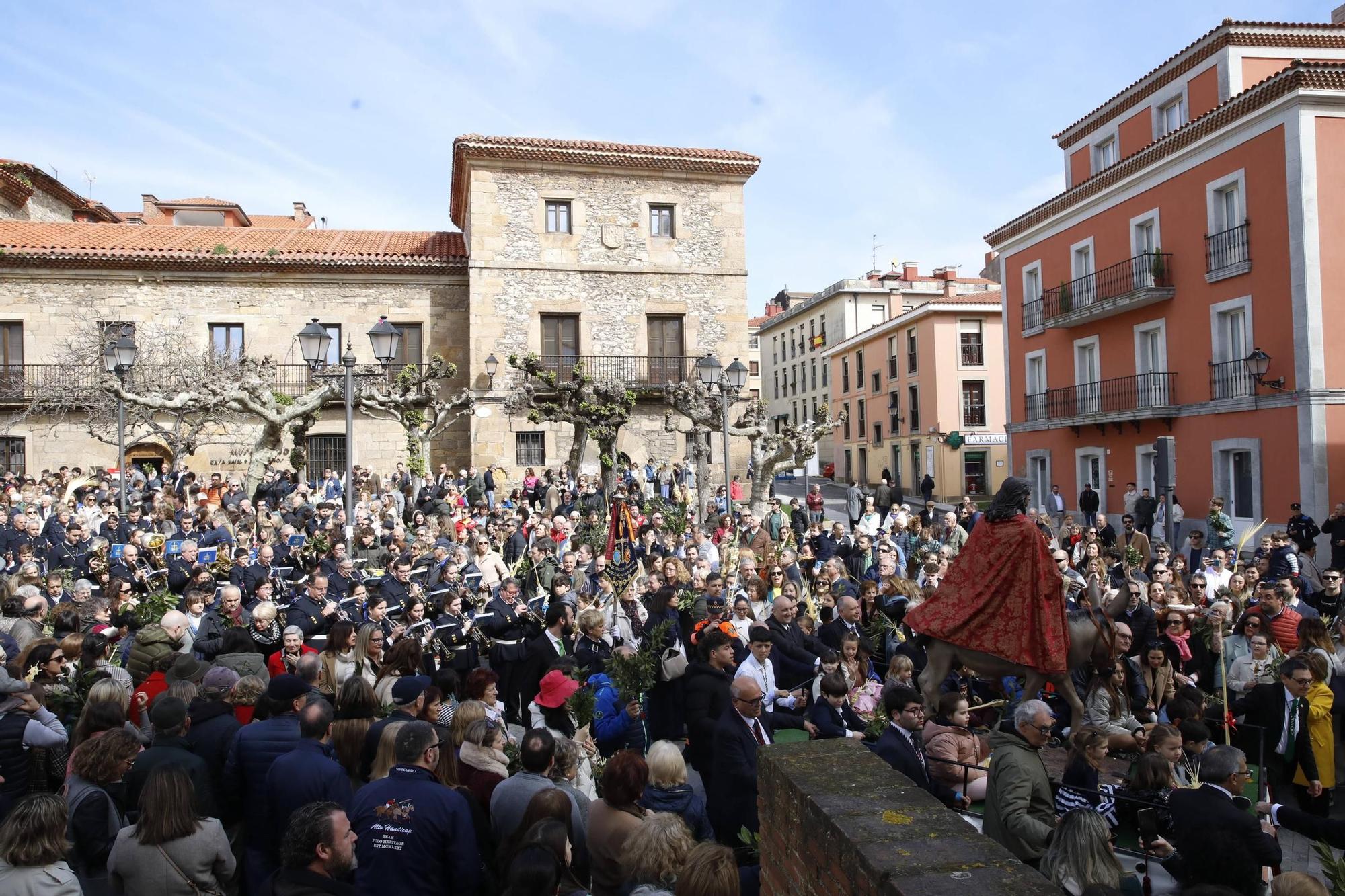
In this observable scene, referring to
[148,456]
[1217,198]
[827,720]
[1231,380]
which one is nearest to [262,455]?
[148,456]

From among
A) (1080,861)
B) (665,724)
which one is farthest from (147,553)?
(1080,861)

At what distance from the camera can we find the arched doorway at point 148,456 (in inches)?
1055

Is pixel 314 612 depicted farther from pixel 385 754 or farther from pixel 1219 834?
pixel 1219 834

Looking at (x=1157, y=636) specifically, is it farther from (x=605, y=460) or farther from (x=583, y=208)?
(x=583, y=208)

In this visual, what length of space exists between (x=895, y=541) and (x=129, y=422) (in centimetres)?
2155

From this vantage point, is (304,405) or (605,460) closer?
(304,405)

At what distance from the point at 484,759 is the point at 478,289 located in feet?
78.7

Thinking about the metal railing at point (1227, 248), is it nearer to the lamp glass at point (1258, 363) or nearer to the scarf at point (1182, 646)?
the lamp glass at point (1258, 363)

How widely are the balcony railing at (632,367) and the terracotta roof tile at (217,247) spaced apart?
4.35 metres

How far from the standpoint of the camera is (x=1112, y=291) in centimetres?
2384

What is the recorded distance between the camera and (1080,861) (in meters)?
3.75

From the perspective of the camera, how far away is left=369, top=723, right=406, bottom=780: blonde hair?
4430 mm

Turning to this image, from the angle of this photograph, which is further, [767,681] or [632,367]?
[632,367]

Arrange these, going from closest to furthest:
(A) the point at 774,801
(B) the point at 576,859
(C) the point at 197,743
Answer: (A) the point at 774,801
(B) the point at 576,859
(C) the point at 197,743
